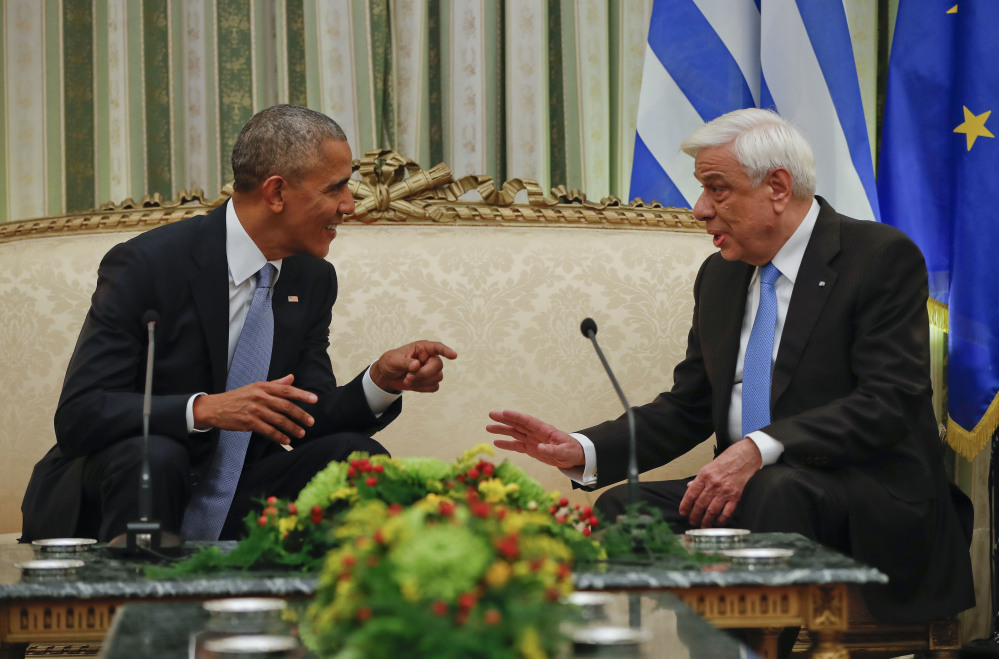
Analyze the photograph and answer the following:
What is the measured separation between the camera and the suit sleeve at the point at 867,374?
2383 millimetres

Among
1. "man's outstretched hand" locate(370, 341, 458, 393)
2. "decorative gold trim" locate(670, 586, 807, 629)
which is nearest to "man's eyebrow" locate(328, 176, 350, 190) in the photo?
"man's outstretched hand" locate(370, 341, 458, 393)

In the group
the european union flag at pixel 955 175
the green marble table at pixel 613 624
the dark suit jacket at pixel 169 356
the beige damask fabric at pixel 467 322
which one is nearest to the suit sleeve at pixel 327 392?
the dark suit jacket at pixel 169 356

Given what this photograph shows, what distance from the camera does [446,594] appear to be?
3.05 feet

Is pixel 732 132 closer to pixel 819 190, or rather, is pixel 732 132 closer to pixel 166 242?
pixel 819 190

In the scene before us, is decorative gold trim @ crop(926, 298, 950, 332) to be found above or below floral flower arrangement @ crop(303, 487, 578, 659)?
above

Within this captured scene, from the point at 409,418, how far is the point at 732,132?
115 cm

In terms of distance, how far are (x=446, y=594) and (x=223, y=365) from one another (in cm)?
179

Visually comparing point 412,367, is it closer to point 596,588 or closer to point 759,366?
point 759,366

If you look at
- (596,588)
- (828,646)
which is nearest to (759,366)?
(828,646)

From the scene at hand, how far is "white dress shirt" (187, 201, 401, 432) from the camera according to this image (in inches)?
105

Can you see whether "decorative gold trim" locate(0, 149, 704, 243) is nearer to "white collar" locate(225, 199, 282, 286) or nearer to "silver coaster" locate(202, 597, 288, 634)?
"white collar" locate(225, 199, 282, 286)

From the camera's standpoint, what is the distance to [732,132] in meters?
2.74

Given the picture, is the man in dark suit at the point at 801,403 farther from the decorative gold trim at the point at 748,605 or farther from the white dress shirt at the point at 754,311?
the decorative gold trim at the point at 748,605

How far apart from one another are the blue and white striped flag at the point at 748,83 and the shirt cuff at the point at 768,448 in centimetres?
127
